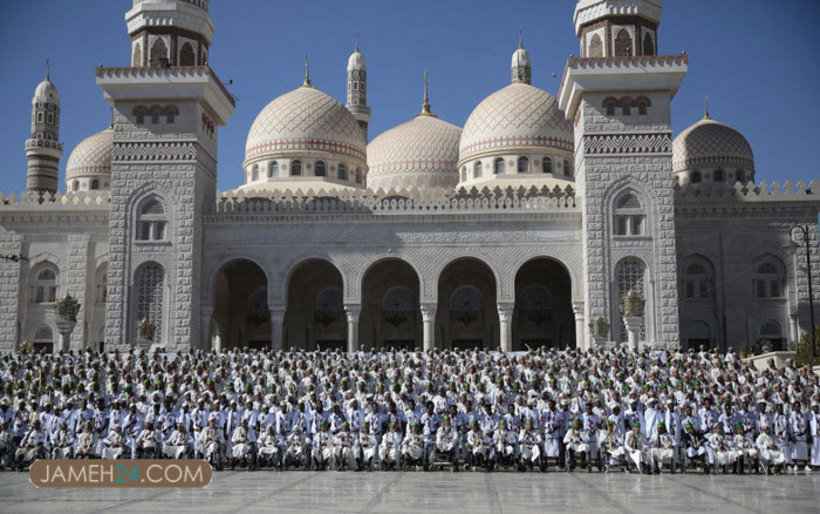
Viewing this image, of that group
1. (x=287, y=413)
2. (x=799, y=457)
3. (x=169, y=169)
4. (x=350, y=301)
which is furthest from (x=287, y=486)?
(x=169, y=169)

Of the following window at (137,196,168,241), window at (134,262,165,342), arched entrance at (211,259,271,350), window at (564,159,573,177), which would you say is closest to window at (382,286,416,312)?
arched entrance at (211,259,271,350)

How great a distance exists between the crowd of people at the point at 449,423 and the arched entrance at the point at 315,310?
431 inches

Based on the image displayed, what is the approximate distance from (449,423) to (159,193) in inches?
586

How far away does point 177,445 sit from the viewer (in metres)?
14.4

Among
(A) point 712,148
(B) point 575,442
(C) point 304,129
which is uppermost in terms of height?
(C) point 304,129

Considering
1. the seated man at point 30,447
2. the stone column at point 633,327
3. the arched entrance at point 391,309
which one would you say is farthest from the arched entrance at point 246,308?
the seated man at point 30,447

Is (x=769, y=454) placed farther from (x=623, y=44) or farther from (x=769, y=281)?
(x=623, y=44)

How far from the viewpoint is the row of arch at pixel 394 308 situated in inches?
1134

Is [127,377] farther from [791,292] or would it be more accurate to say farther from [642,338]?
[791,292]

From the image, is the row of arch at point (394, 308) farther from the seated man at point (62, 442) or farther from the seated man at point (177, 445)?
the seated man at point (177, 445)

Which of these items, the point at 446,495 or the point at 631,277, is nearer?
the point at 446,495

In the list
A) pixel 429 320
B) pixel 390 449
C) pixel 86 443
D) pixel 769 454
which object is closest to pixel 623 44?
pixel 429 320

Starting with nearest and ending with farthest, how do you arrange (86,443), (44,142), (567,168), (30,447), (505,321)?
(86,443) < (30,447) < (505,321) < (567,168) < (44,142)

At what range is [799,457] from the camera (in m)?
14.0
